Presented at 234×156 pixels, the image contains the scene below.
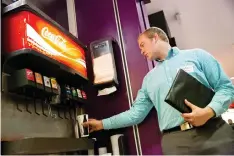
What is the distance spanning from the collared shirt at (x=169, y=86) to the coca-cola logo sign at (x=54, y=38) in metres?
0.70

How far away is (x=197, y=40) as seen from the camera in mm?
4957

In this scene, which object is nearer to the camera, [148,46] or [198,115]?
[198,115]

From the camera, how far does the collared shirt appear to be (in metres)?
1.63

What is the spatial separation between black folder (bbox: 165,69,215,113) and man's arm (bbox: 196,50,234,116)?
0.06m

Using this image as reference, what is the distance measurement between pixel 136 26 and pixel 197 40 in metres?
2.97

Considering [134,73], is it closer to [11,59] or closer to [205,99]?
[205,99]

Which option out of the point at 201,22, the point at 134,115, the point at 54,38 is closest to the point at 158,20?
the point at 201,22

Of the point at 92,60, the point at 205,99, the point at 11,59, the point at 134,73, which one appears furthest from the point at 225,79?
the point at 11,59

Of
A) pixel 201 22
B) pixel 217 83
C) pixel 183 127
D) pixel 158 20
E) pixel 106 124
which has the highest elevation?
pixel 201 22

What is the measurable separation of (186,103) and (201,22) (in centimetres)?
318

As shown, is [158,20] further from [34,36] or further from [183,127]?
[34,36]

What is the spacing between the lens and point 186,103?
1.54 m

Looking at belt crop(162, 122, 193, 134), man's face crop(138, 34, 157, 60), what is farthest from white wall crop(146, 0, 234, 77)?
belt crop(162, 122, 193, 134)

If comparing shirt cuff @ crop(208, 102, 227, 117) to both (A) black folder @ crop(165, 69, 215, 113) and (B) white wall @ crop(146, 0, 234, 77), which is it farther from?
(B) white wall @ crop(146, 0, 234, 77)
